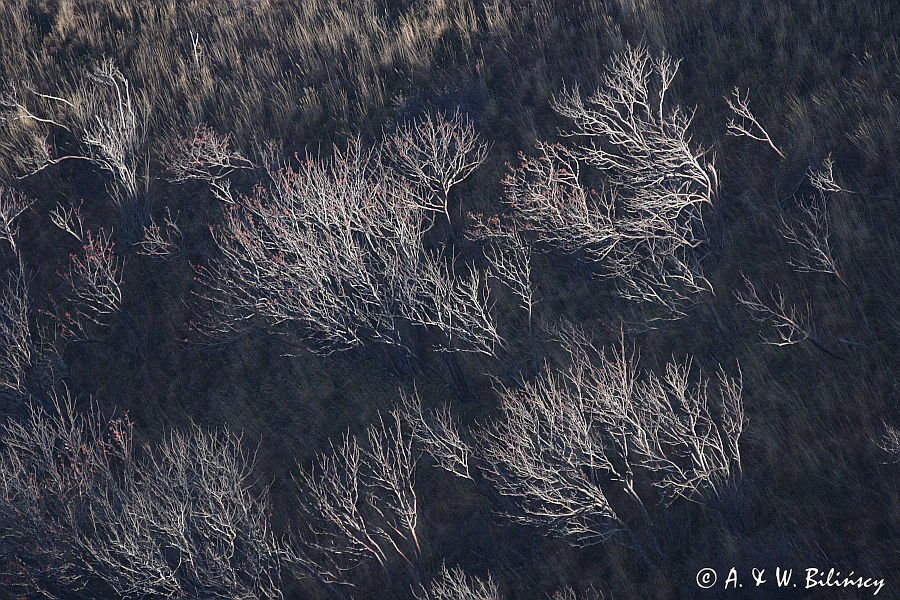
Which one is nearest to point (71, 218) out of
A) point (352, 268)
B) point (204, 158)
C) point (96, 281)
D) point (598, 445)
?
point (96, 281)

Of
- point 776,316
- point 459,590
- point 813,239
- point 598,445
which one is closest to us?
point 459,590

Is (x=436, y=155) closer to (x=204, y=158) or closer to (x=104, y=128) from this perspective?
(x=204, y=158)

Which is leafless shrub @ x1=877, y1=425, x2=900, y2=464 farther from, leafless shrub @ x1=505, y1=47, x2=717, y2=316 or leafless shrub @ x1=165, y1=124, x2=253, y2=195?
leafless shrub @ x1=165, y1=124, x2=253, y2=195
